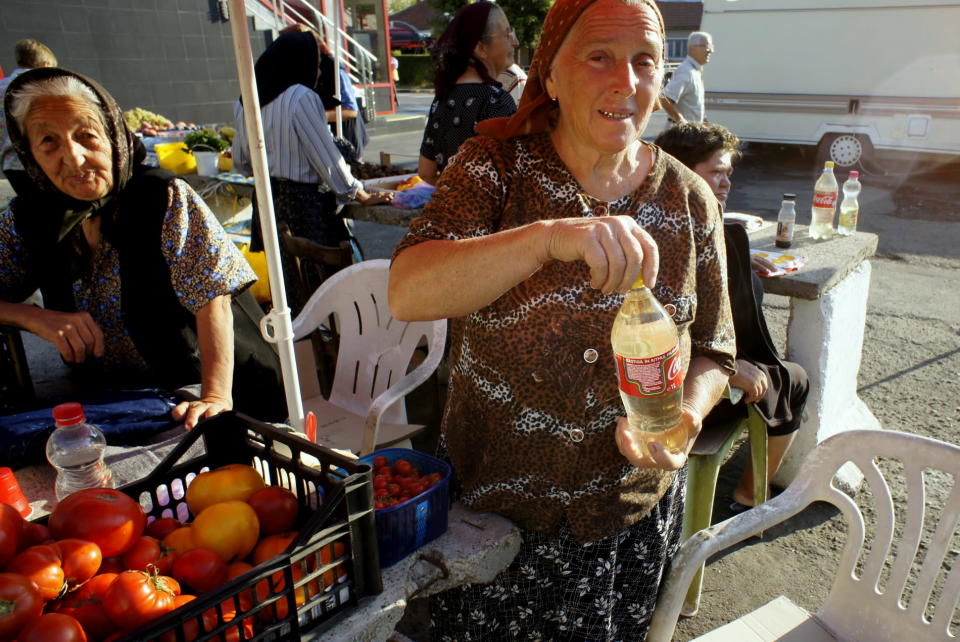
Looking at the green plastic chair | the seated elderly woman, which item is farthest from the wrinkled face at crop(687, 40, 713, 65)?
the seated elderly woman

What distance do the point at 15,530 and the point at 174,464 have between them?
38 cm

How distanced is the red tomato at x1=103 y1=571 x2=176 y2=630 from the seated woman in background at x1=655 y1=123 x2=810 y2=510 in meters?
2.18

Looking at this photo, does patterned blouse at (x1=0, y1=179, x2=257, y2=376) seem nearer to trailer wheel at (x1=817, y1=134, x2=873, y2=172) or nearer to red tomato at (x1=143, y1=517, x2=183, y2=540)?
red tomato at (x1=143, y1=517, x2=183, y2=540)

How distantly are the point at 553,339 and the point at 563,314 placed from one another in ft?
0.19

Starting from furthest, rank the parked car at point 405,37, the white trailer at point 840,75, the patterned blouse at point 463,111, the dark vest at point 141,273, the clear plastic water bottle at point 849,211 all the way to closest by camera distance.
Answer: the parked car at point 405,37, the white trailer at point 840,75, the patterned blouse at point 463,111, the clear plastic water bottle at point 849,211, the dark vest at point 141,273

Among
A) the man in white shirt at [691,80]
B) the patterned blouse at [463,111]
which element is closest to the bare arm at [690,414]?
the patterned blouse at [463,111]

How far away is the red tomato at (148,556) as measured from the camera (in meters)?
1.20

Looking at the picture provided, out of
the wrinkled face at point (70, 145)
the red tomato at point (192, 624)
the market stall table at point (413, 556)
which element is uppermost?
the wrinkled face at point (70, 145)

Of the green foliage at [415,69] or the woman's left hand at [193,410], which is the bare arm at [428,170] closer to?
the woman's left hand at [193,410]

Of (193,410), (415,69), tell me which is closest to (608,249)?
(193,410)

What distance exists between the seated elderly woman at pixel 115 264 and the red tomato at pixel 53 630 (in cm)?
103

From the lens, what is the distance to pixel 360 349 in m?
3.30

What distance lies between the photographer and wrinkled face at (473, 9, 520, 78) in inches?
167

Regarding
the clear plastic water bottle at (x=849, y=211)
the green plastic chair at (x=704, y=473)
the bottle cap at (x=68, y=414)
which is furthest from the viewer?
the clear plastic water bottle at (x=849, y=211)
